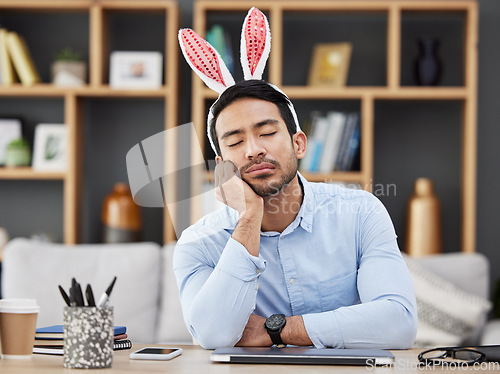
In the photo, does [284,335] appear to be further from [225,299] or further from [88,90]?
[88,90]

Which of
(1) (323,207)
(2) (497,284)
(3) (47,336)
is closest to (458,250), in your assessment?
(2) (497,284)

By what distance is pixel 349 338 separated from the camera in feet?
4.66

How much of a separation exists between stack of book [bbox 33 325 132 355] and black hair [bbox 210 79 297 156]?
581mm

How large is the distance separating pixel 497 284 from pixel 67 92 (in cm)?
228

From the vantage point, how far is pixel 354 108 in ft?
11.2

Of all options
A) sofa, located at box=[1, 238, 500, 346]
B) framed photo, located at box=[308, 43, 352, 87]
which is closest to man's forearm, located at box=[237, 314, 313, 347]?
sofa, located at box=[1, 238, 500, 346]

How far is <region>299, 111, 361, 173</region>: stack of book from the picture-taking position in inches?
126

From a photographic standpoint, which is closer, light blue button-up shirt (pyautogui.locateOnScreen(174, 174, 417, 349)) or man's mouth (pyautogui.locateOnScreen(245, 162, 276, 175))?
light blue button-up shirt (pyautogui.locateOnScreen(174, 174, 417, 349))

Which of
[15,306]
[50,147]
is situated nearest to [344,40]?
[50,147]

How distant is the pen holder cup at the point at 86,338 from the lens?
1.05 m

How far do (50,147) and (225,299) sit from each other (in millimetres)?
2127

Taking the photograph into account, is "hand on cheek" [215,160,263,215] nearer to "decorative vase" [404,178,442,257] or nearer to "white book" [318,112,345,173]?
"white book" [318,112,345,173]

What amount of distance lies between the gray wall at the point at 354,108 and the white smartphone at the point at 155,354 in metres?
2.26

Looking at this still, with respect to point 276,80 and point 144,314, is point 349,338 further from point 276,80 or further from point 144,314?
point 276,80
